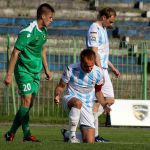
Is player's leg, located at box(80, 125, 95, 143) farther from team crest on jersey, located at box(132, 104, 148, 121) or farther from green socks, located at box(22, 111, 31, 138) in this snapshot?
team crest on jersey, located at box(132, 104, 148, 121)

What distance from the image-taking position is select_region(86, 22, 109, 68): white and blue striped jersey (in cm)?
1390

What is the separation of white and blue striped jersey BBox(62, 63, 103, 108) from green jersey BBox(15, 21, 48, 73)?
0.64 m

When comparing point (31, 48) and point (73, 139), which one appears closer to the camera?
point (73, 139)

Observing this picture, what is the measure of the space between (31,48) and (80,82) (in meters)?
0.98

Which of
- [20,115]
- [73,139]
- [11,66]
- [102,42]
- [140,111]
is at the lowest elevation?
[140,111]

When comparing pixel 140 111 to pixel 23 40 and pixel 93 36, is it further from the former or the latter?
pixel 23 40

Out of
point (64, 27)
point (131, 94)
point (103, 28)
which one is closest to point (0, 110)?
point (131, 94)

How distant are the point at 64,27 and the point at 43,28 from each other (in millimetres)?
14727

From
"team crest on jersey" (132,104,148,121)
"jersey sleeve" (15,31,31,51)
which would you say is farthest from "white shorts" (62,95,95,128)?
"team crest on jersey" (132,104,148,121)

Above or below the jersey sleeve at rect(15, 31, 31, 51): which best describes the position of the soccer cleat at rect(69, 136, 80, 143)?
below

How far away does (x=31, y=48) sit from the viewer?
1280cm

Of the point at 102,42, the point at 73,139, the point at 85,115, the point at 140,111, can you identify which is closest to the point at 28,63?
the point at 85,115

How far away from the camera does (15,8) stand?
1145 inches

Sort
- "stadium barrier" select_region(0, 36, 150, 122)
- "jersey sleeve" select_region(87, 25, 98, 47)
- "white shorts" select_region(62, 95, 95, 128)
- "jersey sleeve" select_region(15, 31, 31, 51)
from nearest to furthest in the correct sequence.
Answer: "white shorts" select_region(62, 95, 95, 128)
"jersey sleeve" select_region(15, 31, 31, 51)
"jersey sleeve" select_region(87, 25, 98, 47)
"stadium barrier" select_region(0, 36, 150, 122)
